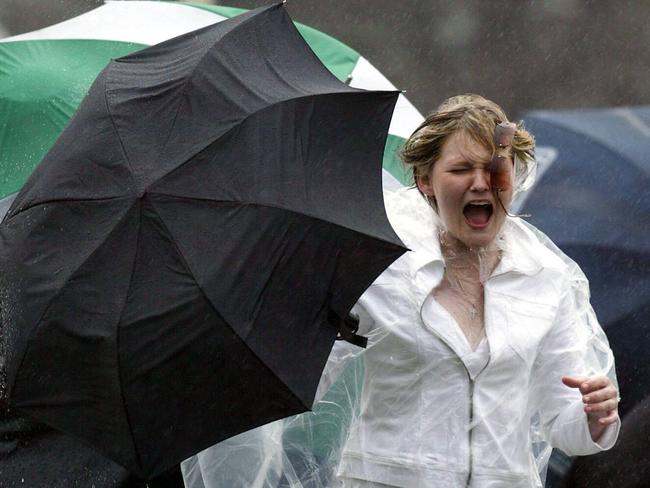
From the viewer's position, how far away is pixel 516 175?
3559mm

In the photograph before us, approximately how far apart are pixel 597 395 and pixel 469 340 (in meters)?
0.35

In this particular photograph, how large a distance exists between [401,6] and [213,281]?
1178 centimetres

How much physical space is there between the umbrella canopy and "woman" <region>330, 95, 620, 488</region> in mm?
1771

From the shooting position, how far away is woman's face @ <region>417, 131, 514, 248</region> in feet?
11.2

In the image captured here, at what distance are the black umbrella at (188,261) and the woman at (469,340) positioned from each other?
0.25m

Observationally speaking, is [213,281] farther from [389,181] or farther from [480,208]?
[389,181]

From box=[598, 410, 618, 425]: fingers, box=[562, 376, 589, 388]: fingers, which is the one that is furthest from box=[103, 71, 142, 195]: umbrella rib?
box=[598, 410, 618, 425]: fingers

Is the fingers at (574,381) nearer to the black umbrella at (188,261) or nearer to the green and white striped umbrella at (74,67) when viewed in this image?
the black umbrella at (188,261)

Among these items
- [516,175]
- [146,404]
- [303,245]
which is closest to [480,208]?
[516,175]

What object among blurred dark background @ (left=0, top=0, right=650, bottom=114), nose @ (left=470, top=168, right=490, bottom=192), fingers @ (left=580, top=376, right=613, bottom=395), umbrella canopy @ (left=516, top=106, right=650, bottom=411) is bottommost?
blurred dark background @ (left=0, top=0, right=650, bottom=114)

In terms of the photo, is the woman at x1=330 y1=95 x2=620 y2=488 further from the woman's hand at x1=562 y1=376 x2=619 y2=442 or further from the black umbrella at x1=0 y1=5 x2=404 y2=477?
the black umbrella at x1=0 y1=5 x2=404 y2=477

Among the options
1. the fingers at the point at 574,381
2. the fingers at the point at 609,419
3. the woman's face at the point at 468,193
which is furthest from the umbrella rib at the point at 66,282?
the fingers at the point at 609,419

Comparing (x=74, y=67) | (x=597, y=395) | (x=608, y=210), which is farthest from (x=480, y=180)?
(x=608, y=210)

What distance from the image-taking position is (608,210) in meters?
5.94
